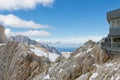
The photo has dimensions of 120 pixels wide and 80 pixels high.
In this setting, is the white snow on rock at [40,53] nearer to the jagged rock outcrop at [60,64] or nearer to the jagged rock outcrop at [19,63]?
the jagged rock outcrop at [60,64]

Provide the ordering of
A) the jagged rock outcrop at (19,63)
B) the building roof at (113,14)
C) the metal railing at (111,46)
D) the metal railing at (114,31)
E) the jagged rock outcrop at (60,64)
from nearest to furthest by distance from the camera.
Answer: the jagged rock outcrop at (60,64), the metal railing at (111,46), the building roof at (113,14), the metal railing at (114,31), the jagged rock outcrop at (19,63)

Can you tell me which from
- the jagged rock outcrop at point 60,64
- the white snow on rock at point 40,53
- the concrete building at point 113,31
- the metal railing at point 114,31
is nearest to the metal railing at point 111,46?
the concrete building at point 113,31

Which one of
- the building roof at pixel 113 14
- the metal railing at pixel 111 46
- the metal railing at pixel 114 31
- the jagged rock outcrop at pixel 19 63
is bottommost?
the jagged rock outcrop at pixel 19 63

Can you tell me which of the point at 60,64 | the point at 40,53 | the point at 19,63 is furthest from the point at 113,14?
the point at 19,63

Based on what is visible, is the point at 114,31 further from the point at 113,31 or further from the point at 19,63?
the point at 19,63

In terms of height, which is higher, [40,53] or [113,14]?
[113,14]

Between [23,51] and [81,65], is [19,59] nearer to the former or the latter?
[23,51]

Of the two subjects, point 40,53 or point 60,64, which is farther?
point 40,53

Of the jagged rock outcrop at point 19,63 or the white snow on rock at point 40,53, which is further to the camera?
the white snow on rock at point 40,53

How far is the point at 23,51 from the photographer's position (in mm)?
62125

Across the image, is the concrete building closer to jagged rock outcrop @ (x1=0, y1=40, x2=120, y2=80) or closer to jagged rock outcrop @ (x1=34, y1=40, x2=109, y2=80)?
jagged rock outcrop @ (x1=0, y1=40, x2=120, y2=80)

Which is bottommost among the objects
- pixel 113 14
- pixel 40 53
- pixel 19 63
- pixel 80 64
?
Answer: pixel 19 63

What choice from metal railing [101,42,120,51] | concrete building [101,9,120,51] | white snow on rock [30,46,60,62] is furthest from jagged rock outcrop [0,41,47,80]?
concrete building [101,9,120,51]

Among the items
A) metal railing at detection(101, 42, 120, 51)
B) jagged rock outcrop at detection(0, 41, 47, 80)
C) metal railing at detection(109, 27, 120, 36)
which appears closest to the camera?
metal railing at detection(101, 42, 120, 51)
